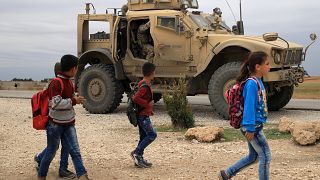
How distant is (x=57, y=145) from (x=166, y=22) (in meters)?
6.87

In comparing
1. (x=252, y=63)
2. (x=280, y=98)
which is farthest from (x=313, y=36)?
(x=252, y=63)

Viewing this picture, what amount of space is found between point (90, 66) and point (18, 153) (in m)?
6.11

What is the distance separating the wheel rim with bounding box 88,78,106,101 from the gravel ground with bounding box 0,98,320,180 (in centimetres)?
262

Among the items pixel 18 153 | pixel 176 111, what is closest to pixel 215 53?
pixel 176 111

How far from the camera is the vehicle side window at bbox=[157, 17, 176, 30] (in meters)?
12.3

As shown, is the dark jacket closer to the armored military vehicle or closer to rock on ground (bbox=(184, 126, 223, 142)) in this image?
rock on ground (bbox=(184, 126, 223, 142))

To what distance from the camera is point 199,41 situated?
39.4ft

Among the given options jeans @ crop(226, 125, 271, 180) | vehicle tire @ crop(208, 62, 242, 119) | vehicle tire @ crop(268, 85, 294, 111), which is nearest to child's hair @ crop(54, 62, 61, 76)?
jeans @ crop(226, 125, 271, 180)

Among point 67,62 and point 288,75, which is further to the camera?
point 288,75

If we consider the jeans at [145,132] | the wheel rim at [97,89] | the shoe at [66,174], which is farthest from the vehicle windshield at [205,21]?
the shoe at [66,174]

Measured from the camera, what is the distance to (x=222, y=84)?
37.7 ft

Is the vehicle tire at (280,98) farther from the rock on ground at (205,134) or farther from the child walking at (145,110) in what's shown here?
the child walking at (145,110)

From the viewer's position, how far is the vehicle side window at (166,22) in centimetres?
1233

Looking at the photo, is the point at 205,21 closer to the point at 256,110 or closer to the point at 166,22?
the point at 166,22
